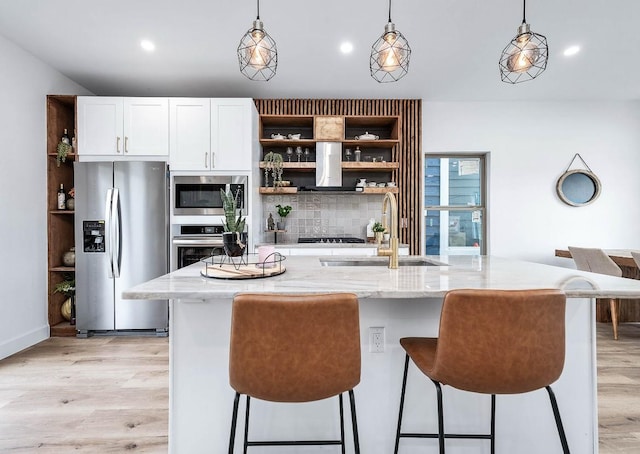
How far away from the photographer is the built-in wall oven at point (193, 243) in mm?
3434

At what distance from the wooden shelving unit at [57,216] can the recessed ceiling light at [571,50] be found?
191 inches

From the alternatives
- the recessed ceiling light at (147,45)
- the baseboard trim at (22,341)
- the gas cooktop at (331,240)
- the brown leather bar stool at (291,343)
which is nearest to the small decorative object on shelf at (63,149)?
the recessed ceiling light at (147,45)

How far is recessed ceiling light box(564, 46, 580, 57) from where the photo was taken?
3.07 m

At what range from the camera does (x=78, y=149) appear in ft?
11.4

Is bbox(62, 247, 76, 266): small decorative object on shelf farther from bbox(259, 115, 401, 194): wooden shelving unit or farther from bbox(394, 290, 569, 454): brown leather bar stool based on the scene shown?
bbox(394, 290, 569, 454): brown leather bar stool

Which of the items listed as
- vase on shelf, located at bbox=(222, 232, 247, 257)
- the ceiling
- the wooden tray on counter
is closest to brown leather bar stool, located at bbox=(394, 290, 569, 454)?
the wooden tray on counter

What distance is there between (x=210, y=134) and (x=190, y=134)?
0.21m

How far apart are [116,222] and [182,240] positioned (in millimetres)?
654

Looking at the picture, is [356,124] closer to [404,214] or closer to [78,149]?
[404,214]

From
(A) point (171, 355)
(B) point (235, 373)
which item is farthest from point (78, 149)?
(B) point (235, 373)

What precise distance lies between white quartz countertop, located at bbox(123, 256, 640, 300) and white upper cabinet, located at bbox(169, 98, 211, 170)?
7.29 ft

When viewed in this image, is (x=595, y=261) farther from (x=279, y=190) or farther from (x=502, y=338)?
(x=279, y=190)

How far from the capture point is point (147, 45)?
118 inches

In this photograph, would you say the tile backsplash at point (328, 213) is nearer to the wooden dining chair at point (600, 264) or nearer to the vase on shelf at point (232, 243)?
the wooden dining chair at point (600, 264)
